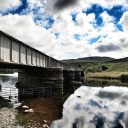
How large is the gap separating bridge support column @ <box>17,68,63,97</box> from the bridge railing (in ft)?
6.05

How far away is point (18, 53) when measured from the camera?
104 ft

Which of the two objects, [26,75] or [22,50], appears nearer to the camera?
[22,50]

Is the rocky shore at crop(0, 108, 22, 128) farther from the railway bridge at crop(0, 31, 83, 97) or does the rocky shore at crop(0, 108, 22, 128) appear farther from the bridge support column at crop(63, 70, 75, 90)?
the bridge support column at crop(63, 70, 75, 90)

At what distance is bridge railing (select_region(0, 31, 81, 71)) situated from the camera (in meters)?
26.8

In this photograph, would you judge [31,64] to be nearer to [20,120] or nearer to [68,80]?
[20,120]

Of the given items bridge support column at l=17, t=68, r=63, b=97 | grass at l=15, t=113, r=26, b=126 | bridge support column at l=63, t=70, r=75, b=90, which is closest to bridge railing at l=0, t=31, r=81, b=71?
bridge support column at l=17, t=68, r=63, b=97

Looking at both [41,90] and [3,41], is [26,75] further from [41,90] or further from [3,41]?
[3,41]

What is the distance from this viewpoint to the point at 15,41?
1191 inches

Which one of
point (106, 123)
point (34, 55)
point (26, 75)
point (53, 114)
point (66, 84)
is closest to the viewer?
point (106, 123)

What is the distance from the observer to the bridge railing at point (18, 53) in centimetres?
2678

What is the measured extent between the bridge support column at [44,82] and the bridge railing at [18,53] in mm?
1845

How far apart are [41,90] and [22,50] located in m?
10.6

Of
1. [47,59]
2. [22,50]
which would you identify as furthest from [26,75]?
[22,50]

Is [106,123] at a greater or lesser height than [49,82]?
lesser
